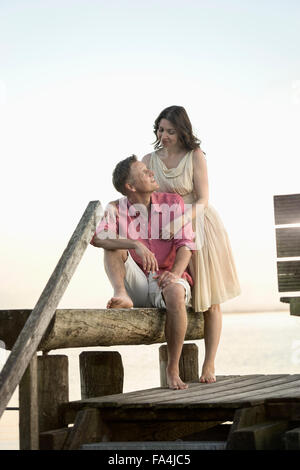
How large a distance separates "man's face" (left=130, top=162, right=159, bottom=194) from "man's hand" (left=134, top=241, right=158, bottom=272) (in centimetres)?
47

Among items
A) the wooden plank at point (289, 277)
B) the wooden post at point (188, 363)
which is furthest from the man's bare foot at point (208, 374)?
the wooden plank at point (289, 277)

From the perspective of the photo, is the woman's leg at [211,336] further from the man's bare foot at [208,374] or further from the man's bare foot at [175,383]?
the man's bare foot at [175,383]

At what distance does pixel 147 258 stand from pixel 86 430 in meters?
1.38

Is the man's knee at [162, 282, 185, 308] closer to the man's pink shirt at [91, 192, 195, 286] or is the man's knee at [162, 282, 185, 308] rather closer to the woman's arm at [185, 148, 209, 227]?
the man's pink shirt at [91, 192, 195, 286]

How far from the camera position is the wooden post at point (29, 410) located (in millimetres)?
4180

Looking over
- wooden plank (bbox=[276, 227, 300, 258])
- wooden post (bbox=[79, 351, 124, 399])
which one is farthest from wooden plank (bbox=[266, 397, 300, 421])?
wooden plank (bbox=[276, 227, 300, 258])

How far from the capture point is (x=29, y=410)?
418 cm

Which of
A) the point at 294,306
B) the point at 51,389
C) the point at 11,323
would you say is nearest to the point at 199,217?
the point at 294,306

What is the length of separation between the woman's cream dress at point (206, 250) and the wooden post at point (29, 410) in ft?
6.25

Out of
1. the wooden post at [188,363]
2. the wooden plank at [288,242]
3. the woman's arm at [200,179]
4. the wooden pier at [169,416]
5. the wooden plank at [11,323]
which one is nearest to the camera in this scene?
Answer: the wooden plank at [11,323]

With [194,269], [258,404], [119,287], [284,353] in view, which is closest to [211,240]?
[194,269]

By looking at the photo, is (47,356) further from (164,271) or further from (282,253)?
(282,253)

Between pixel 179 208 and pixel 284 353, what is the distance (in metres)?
40.6

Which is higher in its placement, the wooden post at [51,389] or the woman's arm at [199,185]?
the woman's arm at [199,185]
